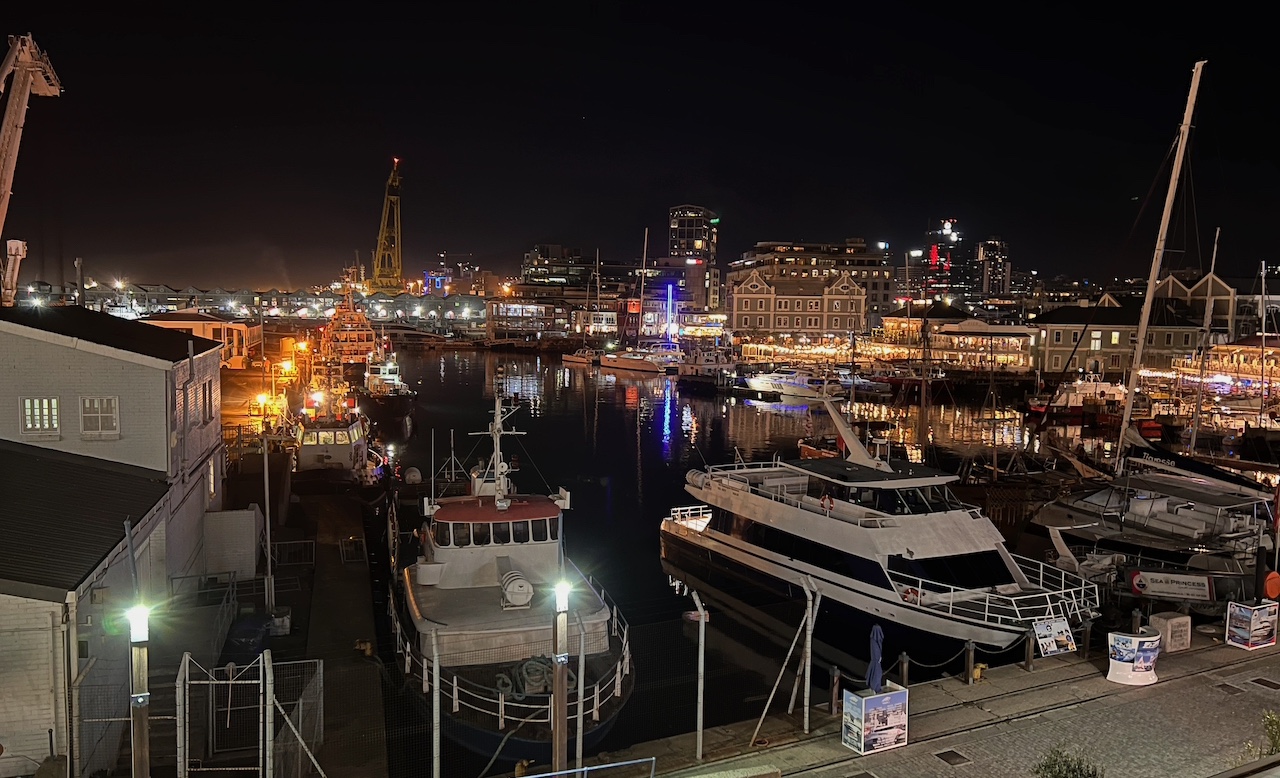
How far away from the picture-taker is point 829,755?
10727mm

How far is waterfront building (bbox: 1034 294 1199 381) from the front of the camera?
268 feet

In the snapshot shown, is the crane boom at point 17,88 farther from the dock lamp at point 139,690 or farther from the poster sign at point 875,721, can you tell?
the poster sign at point 875,721

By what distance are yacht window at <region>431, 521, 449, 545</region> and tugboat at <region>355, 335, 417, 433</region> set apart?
40.5 metres

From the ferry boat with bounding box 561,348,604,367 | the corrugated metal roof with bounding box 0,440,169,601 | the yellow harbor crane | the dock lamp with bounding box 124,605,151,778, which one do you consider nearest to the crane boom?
the corrugated metal roof with bounding box 0,440,169,601

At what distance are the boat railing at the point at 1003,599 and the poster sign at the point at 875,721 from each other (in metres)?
7.05

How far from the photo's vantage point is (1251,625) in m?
14.4

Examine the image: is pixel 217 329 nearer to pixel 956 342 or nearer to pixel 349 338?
pixel 349 338

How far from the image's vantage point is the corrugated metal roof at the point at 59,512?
32.6ft

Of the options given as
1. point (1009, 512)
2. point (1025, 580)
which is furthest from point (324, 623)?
point (1009, 512)

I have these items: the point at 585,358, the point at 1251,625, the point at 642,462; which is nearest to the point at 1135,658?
the point at 1251,625

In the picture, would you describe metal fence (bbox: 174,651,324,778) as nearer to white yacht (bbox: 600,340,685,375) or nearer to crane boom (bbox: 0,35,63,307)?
crane boom (bbox: 0,35,63,307)

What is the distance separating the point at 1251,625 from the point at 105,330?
22.8m

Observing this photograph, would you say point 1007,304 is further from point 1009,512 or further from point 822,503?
point 822,503

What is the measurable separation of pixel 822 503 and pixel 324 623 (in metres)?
12.2
